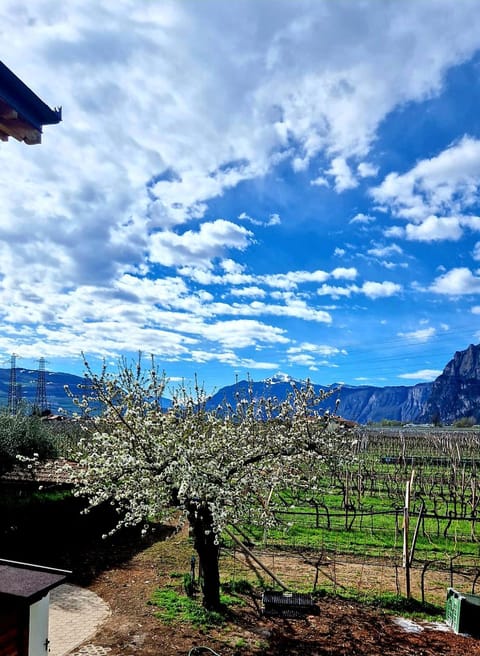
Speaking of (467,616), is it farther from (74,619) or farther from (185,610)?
(74,619)

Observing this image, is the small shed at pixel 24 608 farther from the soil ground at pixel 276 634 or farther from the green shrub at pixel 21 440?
the green shrub at pixel 21 440

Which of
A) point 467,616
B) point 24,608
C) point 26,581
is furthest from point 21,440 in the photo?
point 467,616

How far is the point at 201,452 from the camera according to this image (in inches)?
384

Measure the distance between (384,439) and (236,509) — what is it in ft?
177

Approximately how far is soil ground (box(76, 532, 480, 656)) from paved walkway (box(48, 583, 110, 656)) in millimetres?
218

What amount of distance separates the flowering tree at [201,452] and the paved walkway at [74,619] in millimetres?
2131

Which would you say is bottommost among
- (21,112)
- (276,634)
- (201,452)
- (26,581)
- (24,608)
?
(276,634)

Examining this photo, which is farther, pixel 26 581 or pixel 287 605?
pixel 287 605

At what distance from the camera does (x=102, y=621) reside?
32.5ft

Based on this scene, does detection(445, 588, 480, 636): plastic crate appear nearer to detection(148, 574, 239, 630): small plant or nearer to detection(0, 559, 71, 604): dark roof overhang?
detection(148, 574, 239, 630): small plant

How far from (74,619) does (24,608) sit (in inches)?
232

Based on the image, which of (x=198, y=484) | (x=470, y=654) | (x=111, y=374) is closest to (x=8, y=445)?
(x=111, y=374)

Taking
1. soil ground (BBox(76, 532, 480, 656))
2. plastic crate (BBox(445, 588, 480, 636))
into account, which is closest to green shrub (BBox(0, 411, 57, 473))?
soil ground (BBox(76, 532, 480, 656))

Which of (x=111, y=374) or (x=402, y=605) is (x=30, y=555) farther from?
(x=402, y=605)
